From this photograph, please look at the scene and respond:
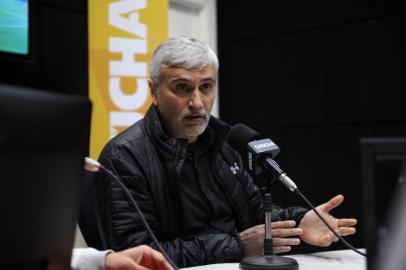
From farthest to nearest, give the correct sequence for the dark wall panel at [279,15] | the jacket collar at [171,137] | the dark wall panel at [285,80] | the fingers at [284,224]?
the dark wall panel at [285,80] < the dark wall panel at [279,15] < the jacket collar at [171,137] < the fingers at [284,224]

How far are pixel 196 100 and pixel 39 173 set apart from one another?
1.27 m

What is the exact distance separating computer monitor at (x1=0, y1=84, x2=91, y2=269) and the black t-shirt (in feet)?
3.80

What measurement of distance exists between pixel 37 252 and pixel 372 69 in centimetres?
317

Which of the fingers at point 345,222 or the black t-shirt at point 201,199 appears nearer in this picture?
the fingers at point 345,222

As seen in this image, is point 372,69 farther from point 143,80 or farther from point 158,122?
point 158,122

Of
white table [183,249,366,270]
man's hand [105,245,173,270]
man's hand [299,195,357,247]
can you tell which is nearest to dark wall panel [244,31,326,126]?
man's hand [299,195,357,247]

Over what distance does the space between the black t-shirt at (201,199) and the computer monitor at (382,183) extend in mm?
1218

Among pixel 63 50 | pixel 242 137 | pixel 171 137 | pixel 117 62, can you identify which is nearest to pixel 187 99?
pixel 171 137

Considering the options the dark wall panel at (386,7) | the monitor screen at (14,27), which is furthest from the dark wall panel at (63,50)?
the dark wall panel at (386,7)

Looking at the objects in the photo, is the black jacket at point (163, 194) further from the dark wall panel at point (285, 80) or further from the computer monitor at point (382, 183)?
the dark wall panel at point (285, 80)

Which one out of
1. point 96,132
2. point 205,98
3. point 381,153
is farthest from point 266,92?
point 381,153

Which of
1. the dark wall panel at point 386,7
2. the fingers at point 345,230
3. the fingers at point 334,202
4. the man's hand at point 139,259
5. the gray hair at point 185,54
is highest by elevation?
the dark wall panel at point 386,7

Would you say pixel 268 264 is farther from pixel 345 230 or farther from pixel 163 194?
pixel 163 194

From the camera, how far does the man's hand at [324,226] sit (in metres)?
1.50
